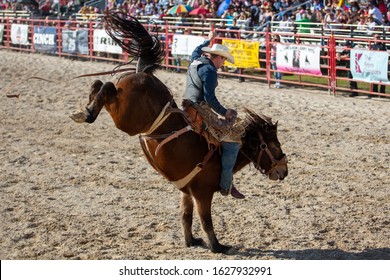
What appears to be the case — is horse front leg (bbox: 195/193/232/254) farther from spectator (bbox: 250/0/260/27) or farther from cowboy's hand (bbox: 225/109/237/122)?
spectator (bbox: 250/0/260/27)

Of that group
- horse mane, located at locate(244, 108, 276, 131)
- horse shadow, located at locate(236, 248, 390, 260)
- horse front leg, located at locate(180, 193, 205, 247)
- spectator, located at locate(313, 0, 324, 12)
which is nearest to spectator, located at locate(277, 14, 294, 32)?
spectator, located at locate(313, 0, 324, 12)

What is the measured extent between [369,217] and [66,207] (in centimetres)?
307

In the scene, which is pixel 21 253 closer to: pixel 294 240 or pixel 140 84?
pixel 140 84

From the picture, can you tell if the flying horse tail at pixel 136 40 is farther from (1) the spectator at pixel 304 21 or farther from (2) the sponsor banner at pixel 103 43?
(2) the sponsor banner at pixel 103 43

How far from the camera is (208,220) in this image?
6.13 metres

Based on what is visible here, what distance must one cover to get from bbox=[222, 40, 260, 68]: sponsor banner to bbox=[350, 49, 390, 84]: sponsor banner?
292cm

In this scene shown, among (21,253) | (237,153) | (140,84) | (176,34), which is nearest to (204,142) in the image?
(237,153)

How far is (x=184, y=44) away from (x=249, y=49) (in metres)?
2.44

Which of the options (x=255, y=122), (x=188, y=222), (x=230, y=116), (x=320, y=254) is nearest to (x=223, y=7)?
(x=255, y=122)

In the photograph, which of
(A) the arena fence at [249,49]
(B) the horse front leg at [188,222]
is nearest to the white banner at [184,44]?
(A) the arena fence at [249,49]

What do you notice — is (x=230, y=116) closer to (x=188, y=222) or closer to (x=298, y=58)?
(x=188, y=222)

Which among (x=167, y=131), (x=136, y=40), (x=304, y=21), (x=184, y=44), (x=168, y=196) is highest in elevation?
(x=304, y=21)

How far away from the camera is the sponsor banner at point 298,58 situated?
15.9 meters

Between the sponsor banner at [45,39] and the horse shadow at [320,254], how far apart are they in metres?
19.8
